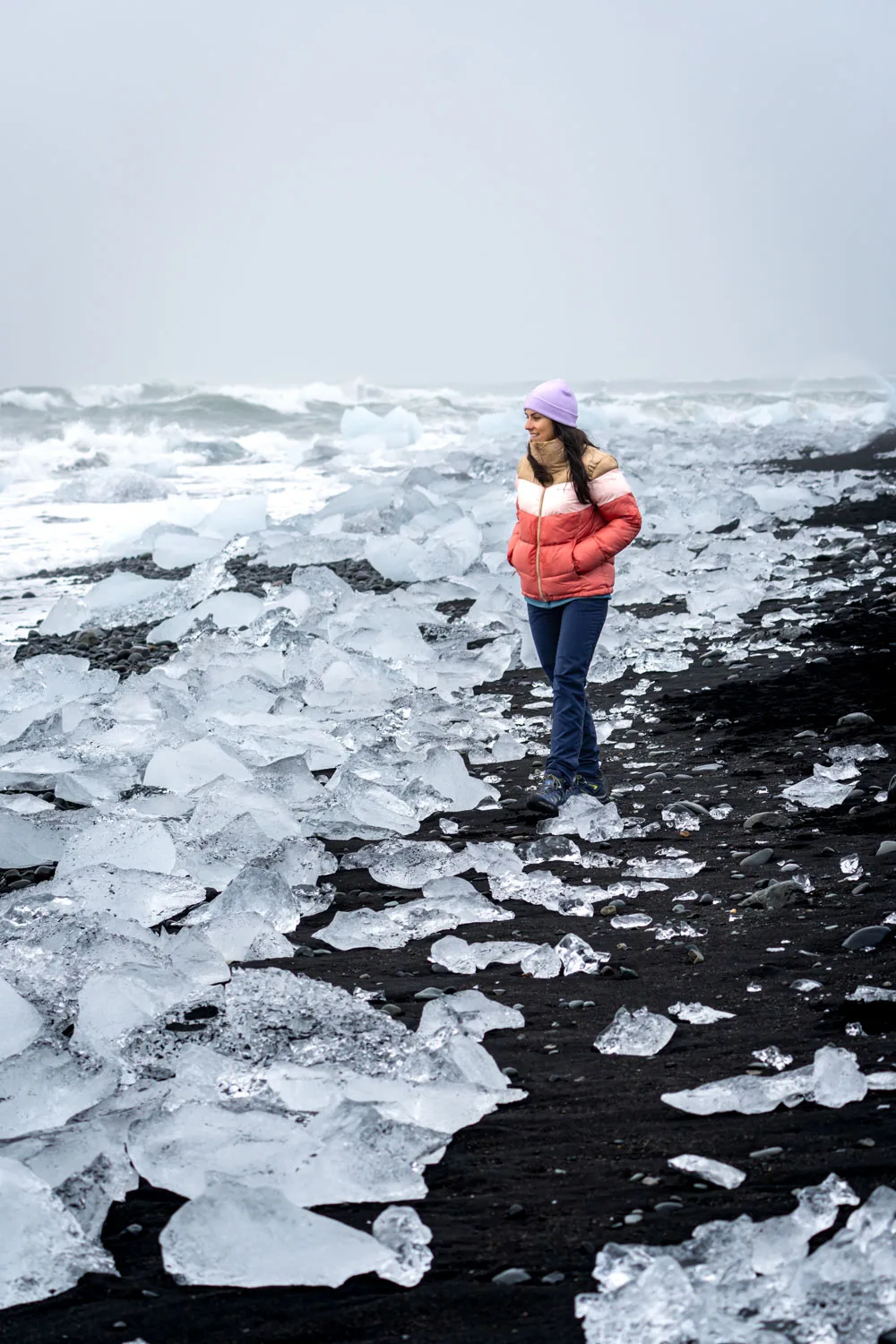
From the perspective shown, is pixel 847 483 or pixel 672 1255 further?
pixel 847 483

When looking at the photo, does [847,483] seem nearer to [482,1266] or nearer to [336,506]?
[336,506]

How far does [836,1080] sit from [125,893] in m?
2.28

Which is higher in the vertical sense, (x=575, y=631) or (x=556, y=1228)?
(x=575, y=631)

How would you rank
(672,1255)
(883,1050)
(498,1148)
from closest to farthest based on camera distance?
1. (672,1255)
2. (498,1148)
3. (883,1050)

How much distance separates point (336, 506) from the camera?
1344cm

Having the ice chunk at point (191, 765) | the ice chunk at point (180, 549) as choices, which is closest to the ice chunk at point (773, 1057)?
the ice chunk at point (191, 765)

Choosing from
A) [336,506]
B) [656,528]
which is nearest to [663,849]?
[656,528]

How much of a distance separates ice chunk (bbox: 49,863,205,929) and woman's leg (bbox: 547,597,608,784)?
1469 millimetres

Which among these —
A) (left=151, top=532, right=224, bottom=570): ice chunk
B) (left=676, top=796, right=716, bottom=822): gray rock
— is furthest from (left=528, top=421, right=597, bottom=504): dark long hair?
(left=151, top=532, right=224, bottom=570): ice chunk

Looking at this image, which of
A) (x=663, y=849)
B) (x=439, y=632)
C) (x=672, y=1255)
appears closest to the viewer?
(x=672, y=1255)

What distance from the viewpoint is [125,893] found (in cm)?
393

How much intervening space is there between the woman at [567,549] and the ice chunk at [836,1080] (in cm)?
201

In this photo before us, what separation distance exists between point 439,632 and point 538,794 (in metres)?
3.47

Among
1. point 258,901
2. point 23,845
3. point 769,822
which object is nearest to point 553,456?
point 769,822
